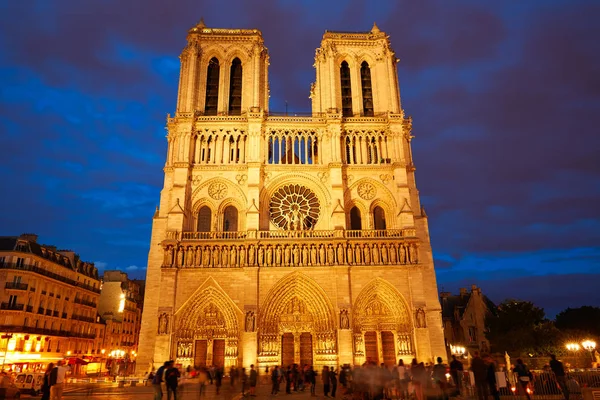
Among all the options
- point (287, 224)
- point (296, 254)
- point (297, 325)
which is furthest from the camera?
point (287, 224)

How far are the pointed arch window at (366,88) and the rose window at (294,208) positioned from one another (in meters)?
7.95

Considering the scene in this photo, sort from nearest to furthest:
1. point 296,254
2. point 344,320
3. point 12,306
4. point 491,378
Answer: point 491,378 < point 344,320 < point 296,254 < point 12,306

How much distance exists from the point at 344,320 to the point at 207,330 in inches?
305

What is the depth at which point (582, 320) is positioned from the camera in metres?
37.0

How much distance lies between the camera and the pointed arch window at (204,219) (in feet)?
92.5

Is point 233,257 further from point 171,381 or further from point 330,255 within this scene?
point 171,381

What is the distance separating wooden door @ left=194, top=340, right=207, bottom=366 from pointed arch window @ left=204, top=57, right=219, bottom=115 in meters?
15.5

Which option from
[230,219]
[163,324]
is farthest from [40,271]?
[230,219]

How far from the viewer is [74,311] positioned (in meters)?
34.6

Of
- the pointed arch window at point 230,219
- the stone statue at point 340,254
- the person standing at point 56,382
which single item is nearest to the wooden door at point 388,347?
the stone statue at point 340,254

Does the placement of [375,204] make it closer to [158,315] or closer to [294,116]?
[294,116]

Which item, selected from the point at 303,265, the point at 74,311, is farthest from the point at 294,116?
the point at 74,311

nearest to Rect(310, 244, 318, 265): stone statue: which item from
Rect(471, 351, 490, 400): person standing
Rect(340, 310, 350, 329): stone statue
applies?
Rect(340, 310, 350, 329): stone statue

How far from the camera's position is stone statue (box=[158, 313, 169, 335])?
24170 mm
